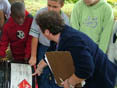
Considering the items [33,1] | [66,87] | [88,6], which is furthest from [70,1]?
[66,87]

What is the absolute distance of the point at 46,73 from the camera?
253cm

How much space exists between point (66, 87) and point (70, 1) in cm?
580

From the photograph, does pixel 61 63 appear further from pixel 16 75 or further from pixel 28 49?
pixel 28 49

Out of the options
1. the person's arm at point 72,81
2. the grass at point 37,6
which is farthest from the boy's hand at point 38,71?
the grass at point 37,6

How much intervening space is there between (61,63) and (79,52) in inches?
11.6

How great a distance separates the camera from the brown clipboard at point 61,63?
1.71m

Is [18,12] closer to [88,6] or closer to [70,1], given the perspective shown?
[88,6]

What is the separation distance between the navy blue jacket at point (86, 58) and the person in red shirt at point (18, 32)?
86cm

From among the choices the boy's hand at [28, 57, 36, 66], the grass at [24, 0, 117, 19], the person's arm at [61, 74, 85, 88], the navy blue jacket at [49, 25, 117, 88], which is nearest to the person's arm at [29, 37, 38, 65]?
the boy's hand at [28, 57, 36, 66]

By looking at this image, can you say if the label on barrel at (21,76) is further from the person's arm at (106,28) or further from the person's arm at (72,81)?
the person's arm at (106,28)

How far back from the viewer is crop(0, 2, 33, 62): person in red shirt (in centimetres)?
238

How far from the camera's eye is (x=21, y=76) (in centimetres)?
224

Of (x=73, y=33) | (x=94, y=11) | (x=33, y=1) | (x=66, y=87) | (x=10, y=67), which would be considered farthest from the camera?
(x=33, y=1)

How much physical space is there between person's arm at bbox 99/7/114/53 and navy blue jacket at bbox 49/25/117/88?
698 millimetres
